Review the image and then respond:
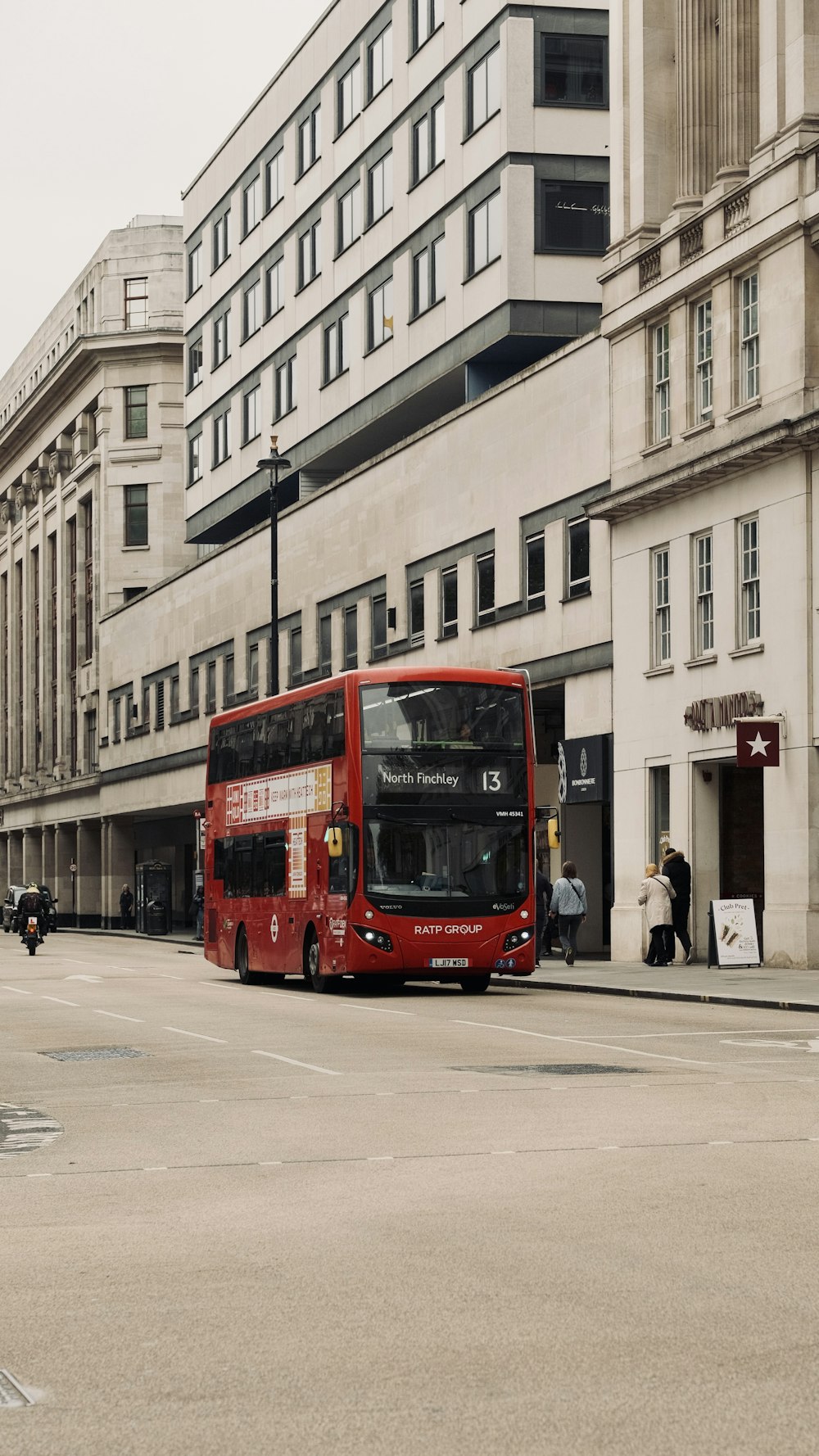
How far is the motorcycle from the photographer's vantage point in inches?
1998

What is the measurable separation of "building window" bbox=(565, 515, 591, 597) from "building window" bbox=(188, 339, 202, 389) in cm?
3540

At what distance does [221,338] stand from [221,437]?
3384 mm

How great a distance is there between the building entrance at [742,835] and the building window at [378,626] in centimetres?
1769

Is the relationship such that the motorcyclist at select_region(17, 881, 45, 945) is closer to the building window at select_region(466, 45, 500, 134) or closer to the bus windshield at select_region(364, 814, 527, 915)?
the building window at select_region(466, 45, 500, 134)

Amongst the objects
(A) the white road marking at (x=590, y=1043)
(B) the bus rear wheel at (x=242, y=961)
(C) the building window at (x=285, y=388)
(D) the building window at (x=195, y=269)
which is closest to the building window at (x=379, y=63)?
(C) the building window at (x=285, y=388)

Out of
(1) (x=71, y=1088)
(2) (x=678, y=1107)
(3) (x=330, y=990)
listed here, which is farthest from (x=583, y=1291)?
(3) (x=330, y=990)

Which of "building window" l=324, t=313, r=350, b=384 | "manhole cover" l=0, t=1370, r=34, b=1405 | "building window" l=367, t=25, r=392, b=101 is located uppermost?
"building window" l=367, t=25, r=392, b=101

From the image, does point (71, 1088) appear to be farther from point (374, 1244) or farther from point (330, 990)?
point (330, 990)

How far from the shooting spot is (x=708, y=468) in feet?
109

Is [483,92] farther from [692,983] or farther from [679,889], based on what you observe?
[692,983]

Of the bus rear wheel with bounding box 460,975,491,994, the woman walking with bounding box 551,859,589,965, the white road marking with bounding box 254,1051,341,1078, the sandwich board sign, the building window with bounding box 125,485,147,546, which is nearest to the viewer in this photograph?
the white road marking with bounding box 254,1051,341,1078

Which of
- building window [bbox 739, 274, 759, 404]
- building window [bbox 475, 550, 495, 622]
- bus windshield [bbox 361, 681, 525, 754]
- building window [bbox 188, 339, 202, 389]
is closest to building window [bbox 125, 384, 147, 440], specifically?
building window [bbox 188, 339, 202, 389]

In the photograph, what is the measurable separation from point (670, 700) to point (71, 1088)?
2133 cm

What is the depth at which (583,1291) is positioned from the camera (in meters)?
7.12
